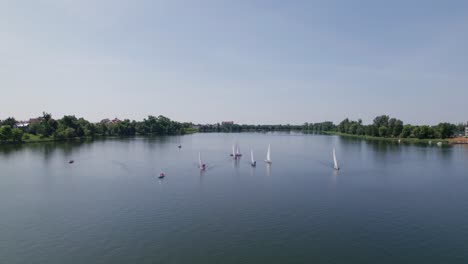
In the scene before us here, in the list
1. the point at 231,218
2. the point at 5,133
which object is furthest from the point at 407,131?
the point at 5,133

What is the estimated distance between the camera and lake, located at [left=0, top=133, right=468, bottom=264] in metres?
25.4

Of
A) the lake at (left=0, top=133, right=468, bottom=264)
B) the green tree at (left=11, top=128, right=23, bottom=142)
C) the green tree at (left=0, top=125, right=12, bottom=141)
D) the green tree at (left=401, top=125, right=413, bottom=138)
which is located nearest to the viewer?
the lake at (left=0, top=133, right=468, bottom=264)

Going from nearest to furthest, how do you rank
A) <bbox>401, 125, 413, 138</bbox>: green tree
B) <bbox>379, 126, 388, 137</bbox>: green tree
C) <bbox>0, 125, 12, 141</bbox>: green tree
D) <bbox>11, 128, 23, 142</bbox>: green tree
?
<bbox>0, 125, 12, 141</bbox>: green tree < <bbox>11, 128, 23, 142</bbox>: green tree < <bbox>401, 125, 413, 138</bbox>: green tree < <bbox>379, 126, 388, 137</bbox>: green tree

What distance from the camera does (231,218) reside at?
111ft

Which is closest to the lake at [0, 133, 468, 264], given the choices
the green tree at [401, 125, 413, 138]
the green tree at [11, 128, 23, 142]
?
the green tree at [11, 128, 23, 142]

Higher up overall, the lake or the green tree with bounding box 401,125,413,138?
the green tree with bounding box 401,125,413,138

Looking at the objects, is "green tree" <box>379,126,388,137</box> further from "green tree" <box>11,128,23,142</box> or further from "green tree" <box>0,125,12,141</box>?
"green tree" <box>0,125,12,141</box>

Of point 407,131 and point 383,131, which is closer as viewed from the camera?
point 407,131

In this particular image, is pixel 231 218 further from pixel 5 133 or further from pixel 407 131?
pixel 407 131

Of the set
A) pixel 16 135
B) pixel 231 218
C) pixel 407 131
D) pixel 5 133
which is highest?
pixel 407 131

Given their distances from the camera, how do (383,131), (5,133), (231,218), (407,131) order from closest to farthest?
(231,218)
(5,133)
(407,131)
(383,131)

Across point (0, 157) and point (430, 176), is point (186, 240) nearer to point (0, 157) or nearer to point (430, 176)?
point (430, 176)

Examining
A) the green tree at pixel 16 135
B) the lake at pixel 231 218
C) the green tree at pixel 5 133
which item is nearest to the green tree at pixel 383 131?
the lake at pixel 231 218

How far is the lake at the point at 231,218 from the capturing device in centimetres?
2544
